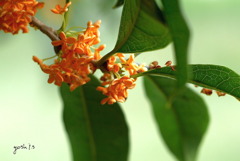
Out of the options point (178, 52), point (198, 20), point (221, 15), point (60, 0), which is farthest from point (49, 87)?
point (178, 52)

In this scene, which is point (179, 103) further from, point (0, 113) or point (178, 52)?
point (0, 113)

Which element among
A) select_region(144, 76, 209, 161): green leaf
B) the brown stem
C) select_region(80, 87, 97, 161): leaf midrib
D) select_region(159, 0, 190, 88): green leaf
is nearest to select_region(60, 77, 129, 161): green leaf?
select_region(80, 87, 97, 161): leaf midrib

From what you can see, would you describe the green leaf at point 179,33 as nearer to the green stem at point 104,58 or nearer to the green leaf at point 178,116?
the green stem at point 104,58

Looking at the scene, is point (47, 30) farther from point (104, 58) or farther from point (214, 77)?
point (214, 77)

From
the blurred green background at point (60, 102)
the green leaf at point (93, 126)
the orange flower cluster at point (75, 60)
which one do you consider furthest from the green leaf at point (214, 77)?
the blurred green background at point (60, 102)

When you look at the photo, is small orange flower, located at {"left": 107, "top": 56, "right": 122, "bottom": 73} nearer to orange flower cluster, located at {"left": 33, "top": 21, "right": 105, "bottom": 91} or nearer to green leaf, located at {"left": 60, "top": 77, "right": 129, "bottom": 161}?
orange flower cluster, located at {"left": 33, "top": 21, "right": 105, "bottom": 91}

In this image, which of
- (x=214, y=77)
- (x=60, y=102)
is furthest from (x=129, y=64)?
(x=60, y=102)
